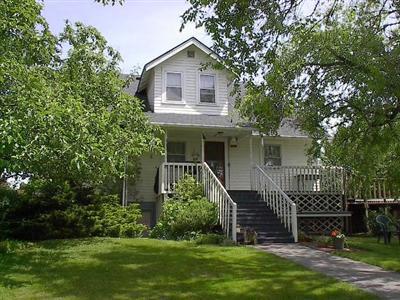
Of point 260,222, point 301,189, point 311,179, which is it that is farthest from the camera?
point 311,179

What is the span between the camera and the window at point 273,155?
70.4 feet

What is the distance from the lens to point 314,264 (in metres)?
10.9

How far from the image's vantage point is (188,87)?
65.7ft

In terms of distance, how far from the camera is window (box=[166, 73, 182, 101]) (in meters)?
19.8

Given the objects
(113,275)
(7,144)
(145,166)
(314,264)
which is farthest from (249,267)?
(145,166)

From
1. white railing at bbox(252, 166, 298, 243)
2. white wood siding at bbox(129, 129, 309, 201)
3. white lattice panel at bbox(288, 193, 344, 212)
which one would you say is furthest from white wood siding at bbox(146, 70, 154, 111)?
white lattice panel at bbox(288, 193, 344, 212)

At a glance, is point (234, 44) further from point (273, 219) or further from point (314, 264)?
point (273, 219)

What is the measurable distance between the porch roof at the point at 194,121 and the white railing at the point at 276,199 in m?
2.01

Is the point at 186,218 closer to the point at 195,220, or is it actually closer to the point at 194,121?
the point at 195,220

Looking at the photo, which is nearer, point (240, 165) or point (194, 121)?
point (194, 121)

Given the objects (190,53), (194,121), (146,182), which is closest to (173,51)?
(190,53)

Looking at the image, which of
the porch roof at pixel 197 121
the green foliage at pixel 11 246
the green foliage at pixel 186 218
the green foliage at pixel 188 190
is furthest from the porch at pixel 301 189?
the green foliage at pixel 11 246

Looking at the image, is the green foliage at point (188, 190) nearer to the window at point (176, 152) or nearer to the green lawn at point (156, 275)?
the window at point (176, 152)

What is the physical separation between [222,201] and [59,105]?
7.53 metres
